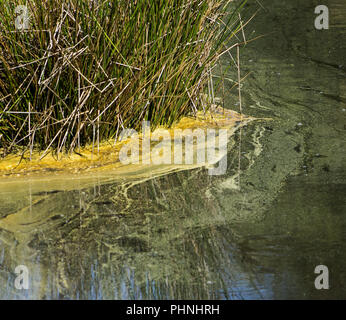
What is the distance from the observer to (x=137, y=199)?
9.61 feet

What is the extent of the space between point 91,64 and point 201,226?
3.51ft

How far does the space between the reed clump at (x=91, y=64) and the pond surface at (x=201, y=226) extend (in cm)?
37

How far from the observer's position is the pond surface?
89.1 inches

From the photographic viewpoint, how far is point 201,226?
2.65 metres

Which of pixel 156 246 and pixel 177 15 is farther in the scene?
pixel 177 15

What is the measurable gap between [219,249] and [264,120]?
151cm

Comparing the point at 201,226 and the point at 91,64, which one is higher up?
the point at 91,64

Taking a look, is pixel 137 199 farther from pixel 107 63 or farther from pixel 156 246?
pixel 107 63

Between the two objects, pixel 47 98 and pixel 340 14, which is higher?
pixel 340 14

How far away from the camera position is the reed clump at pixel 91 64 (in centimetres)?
320

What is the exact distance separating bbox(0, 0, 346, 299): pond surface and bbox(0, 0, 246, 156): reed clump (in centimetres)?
37

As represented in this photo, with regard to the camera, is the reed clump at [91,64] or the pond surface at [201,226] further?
the reed clump at [91,64]

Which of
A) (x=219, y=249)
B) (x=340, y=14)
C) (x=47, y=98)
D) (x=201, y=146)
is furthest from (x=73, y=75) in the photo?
(x=340, y=14)

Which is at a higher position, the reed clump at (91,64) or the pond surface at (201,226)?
the reed clump at (91,64)
